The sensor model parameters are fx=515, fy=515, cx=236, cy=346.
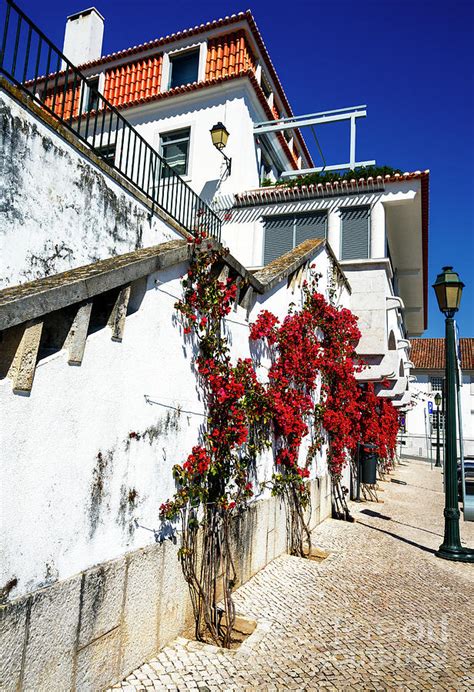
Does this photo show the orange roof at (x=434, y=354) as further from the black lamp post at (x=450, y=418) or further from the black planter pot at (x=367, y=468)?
the black lamp post at (x=450, y=418)

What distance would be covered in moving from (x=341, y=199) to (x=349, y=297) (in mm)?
3222

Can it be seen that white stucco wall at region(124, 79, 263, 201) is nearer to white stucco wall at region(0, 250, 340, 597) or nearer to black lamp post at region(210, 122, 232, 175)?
black lamp post at region(210, 122, 232, 175)

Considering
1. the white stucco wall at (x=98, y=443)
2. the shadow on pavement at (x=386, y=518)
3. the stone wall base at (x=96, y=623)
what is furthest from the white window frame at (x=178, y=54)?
the stone wall base at (x=96, y=623)

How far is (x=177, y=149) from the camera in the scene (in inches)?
671

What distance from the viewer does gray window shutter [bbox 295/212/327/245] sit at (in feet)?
46.3

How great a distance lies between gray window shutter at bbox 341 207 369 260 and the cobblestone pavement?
766cm

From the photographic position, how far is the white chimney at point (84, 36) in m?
20.5

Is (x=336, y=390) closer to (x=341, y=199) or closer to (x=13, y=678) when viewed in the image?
(x=341, y=199)

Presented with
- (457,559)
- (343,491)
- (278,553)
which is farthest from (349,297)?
(278,553)

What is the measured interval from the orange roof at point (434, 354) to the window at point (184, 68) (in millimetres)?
31998

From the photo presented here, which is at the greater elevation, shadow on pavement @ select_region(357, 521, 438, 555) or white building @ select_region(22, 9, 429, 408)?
white building @ select_region(22, 9, 429, 408)

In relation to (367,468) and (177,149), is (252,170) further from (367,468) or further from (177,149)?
(367,468)

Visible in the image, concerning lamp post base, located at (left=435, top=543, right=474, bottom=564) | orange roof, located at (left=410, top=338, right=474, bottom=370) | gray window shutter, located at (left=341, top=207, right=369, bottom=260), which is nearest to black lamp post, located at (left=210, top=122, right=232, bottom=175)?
gray window shutter, located at (left=341, top=207, right=369, bottom=260)

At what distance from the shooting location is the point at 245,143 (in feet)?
53.4
